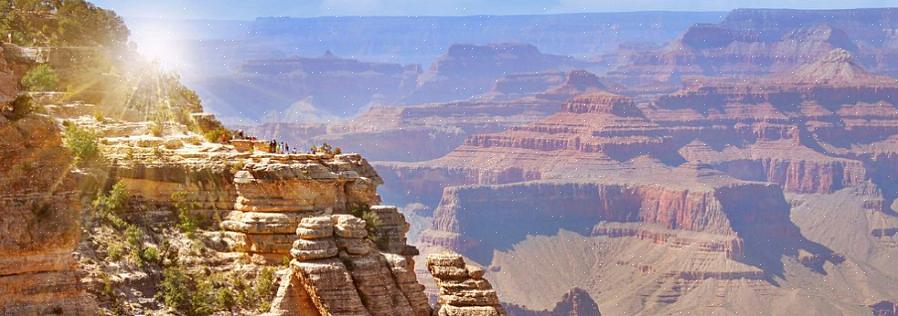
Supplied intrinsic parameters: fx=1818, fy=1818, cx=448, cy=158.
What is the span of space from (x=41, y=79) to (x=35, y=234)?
17.1 metres

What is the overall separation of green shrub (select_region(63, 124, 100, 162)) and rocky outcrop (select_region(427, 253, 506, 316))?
759 cm

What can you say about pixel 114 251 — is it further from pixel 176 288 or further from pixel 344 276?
pixel 344 276

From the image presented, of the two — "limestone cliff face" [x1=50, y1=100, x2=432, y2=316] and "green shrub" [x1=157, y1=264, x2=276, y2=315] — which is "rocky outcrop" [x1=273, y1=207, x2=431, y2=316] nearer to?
"limestone cliff face" [x1=50, y1=100, x2=432, y2=316]

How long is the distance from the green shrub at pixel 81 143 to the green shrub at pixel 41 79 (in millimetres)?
3741

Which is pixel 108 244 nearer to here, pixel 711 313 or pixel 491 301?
pixel 491 301

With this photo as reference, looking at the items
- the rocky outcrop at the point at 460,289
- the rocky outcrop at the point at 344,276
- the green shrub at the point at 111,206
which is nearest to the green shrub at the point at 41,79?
the green shrub at the point at 111,206

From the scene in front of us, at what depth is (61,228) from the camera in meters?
24.4

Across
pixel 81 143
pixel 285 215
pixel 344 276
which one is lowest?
pixel 344 276

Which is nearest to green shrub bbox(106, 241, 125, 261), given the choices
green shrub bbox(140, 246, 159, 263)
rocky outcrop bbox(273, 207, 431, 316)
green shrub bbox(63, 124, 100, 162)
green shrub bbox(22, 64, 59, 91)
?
green shrub bbox(140, 246, 159, 263)

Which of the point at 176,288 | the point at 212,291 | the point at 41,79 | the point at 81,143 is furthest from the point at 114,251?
the point at 41,79

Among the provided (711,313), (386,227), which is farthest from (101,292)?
(711,313)

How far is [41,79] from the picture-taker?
40719 millimetres

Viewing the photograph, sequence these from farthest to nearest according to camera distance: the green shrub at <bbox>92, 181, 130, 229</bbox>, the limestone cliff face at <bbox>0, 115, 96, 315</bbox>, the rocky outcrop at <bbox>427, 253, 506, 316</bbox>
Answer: the rocky outcrop at <bbox>427, 253, 506, 316</bbox> < the green shrub at <bbox>92, 181, 130, 229</bbox> < the limestone cliff face at <bbox>0, 115, 96, 315</bbox>

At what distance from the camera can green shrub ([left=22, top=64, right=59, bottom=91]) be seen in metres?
40.3
